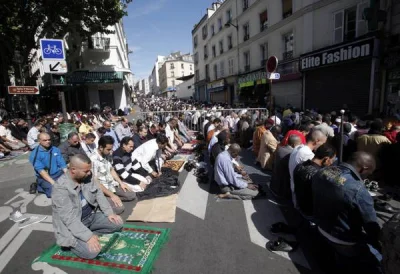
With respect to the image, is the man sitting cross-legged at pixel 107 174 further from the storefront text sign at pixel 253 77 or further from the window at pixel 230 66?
the window at pixel 230 66

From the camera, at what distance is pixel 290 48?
1656 cm

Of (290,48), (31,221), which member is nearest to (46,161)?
(31,221)

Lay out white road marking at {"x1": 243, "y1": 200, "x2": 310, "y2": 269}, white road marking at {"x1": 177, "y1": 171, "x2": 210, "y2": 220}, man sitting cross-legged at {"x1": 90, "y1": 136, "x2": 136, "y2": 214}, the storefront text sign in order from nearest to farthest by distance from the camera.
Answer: white road marking at {"x1": 243, "y1": 200, "x2": 310, "y2": 269}
white road marking at {"x1": 177, "y1": 171, "x2": 210, "y2": 220}
man sitting cross-legged at {"x1": 90, "y1": 136, "x2": 136, "y2": 214}
the storefront text sign

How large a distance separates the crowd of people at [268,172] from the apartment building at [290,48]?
2473 millimetres

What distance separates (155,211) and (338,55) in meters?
12.6

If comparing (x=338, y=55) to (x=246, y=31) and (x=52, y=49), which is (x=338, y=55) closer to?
(x=246, y=31)

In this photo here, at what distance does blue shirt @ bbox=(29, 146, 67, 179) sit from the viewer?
4.72 metres

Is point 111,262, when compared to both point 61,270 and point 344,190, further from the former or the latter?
point 344,190

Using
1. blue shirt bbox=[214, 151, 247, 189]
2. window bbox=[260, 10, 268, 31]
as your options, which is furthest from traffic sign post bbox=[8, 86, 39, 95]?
window bbox=[260, 10, 268, 31]

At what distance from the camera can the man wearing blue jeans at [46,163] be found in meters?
4.71

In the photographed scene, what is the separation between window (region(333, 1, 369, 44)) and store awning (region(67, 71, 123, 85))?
1697 cm

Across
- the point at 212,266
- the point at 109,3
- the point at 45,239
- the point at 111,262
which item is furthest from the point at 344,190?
the point at 109,3

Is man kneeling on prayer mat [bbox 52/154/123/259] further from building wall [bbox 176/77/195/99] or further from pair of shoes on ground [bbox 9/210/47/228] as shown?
building wall [bbox 176/77/195/99]

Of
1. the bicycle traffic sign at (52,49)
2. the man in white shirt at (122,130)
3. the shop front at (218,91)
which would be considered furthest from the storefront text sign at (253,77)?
the bicycle traffic sign at (52,49)
